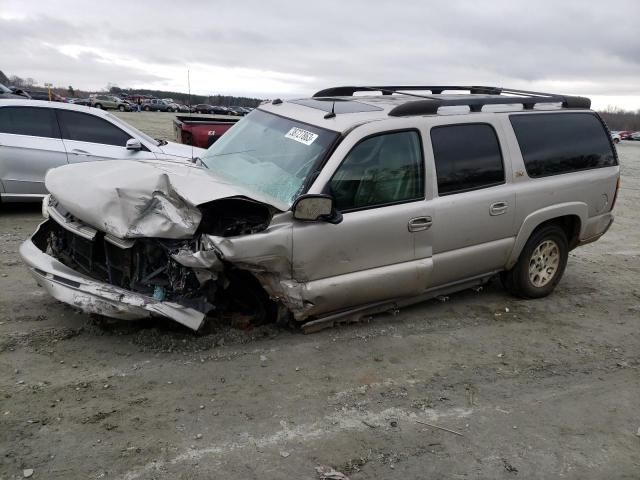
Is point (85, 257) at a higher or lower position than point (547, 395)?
higher

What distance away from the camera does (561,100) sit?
5.60m

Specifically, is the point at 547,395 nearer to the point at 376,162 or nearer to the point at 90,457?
the point at 376,162

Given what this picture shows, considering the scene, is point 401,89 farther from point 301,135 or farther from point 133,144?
point 133,144

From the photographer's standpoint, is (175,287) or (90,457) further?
(175,287)

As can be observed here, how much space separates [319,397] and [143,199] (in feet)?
5.74

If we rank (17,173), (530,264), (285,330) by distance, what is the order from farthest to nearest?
1. (17,173)
2. (530,264)
3. (285,330)

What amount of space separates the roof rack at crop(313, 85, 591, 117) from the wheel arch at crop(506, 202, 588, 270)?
102cm

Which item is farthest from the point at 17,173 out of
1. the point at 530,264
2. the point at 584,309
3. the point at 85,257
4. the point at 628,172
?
the point at 628,172

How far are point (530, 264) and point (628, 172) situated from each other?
666 inches

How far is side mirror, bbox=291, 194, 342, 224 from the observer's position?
3777 millimetres

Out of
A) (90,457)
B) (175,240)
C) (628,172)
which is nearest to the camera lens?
(90,457)

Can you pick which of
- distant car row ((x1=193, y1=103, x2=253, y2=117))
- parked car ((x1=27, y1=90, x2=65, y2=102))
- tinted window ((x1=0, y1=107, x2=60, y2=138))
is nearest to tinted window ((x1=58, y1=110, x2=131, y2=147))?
tinted window ((x1=0, y1=107, x2=60, y2=138))

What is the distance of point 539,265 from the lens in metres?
5.55

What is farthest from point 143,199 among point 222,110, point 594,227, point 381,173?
point 222,110
